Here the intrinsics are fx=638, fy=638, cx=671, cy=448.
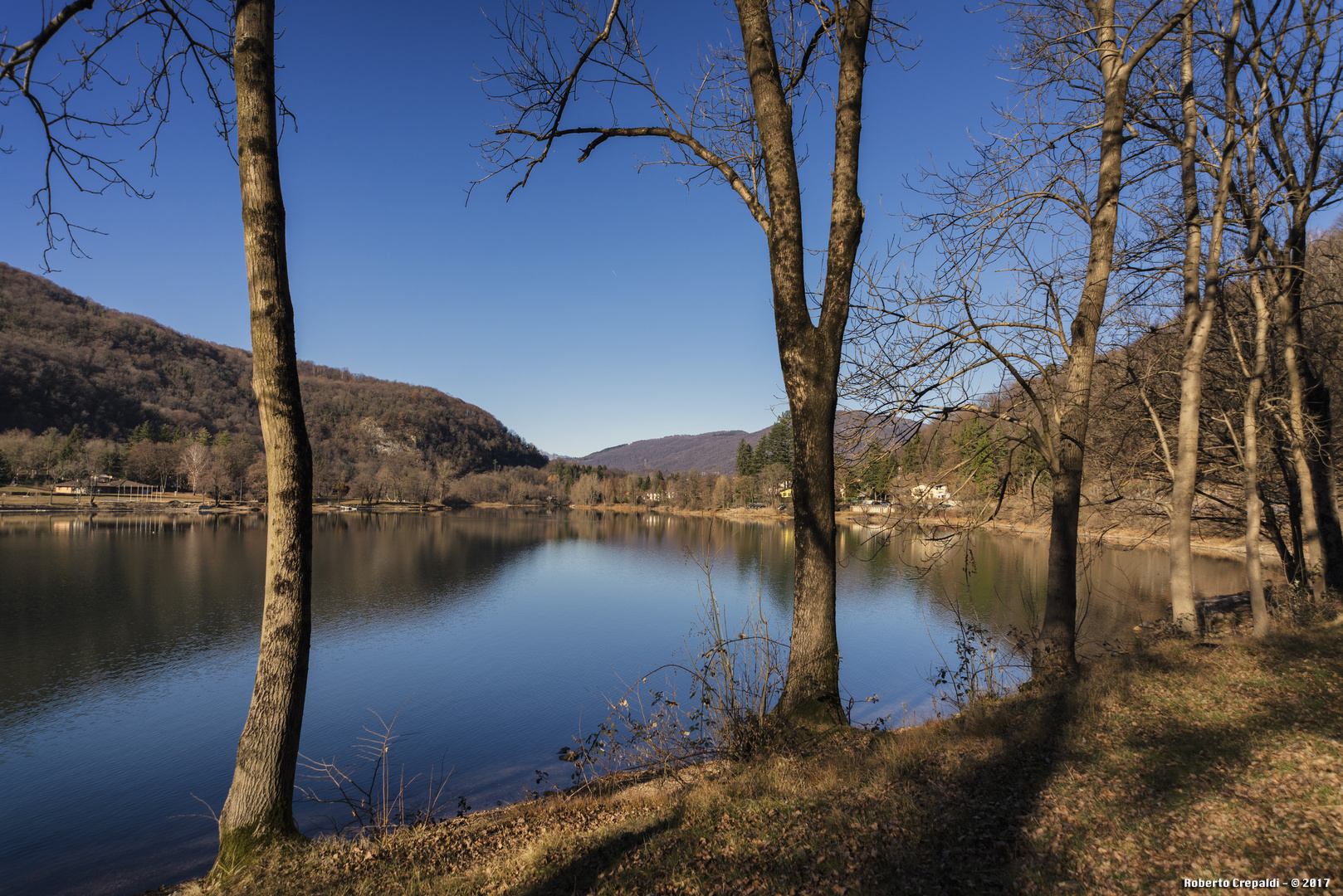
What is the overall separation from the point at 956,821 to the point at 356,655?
1824 cm

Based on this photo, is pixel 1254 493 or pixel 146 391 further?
pixel 146 391

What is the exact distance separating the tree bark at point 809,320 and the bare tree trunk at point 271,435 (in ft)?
11.3

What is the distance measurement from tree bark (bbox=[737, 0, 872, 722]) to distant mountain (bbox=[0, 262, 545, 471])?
106m

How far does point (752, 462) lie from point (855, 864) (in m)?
86.6

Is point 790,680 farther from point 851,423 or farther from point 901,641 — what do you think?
point 901,641

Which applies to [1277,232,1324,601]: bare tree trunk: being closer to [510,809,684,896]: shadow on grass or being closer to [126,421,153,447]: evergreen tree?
[510,809,684,896]: shadow on grass

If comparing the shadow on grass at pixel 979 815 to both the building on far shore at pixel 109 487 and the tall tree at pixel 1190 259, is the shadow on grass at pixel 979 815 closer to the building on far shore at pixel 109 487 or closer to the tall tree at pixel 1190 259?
the tall tree at pixel 1190 259

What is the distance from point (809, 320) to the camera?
5.04m

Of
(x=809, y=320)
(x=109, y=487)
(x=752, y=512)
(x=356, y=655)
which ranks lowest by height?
(x=356, y=655)

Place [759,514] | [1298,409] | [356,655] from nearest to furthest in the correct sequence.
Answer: [1298,409]
[356,655]
[759,514]

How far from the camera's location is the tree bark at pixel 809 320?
4.91 meters

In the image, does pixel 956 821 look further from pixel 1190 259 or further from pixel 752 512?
pixel 752 512

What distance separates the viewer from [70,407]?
10838cm

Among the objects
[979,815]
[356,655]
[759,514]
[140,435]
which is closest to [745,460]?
[759,514]
